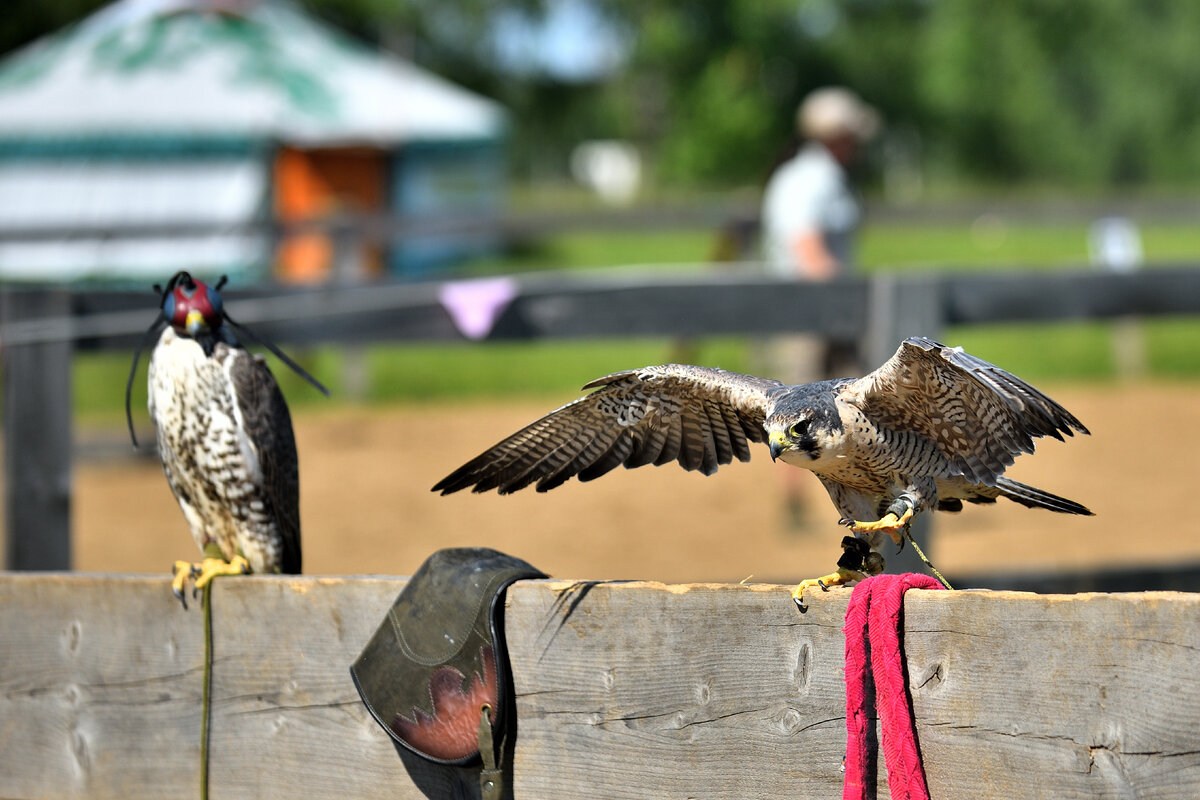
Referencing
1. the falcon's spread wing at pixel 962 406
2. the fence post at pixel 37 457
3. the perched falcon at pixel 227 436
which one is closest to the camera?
the falcon's spread wing at pixel 962 406

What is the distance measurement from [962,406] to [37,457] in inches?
88.4

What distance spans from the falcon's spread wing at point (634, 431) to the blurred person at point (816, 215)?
11.9 ft

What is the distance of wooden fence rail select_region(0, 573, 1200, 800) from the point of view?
139 centimetres

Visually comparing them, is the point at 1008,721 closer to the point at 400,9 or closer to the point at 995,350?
the point at 995,350

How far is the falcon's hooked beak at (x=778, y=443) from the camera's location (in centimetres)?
202

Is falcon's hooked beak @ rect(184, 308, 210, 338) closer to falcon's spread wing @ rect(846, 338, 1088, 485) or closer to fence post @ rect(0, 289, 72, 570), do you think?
fence post @ rect(0, 289, 72, 570)

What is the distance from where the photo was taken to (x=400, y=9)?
40.4 metres

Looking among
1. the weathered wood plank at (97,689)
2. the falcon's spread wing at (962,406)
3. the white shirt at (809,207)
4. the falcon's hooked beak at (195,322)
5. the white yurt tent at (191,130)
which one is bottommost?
the weathered wood plank at (97,689)

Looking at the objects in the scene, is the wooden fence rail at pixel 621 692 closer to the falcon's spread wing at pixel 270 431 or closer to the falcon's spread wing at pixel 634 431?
the falcon's spread wing at pixel 634 431

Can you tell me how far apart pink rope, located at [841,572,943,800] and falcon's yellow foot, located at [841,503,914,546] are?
1.23ft

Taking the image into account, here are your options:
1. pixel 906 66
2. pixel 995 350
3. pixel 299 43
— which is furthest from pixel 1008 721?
pixel 906 66

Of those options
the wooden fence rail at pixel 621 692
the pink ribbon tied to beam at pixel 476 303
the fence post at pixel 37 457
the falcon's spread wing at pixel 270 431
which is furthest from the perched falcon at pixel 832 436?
the fence post at pixel 37 457

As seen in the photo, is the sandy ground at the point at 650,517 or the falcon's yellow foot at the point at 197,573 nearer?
the falcon's yellow foot at the point at 197,573

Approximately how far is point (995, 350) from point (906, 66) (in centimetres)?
4803
